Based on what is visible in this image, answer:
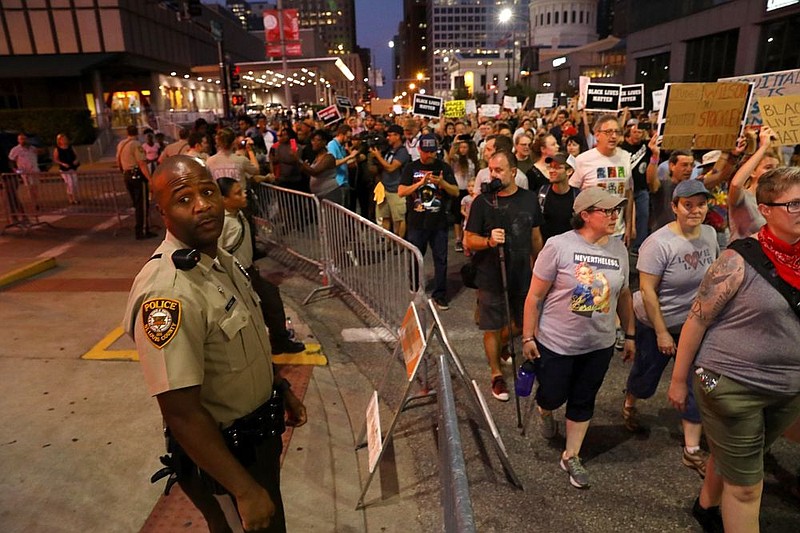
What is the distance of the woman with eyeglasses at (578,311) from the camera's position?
342cm

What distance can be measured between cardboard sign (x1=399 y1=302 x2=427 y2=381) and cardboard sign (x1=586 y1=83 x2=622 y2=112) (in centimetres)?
879

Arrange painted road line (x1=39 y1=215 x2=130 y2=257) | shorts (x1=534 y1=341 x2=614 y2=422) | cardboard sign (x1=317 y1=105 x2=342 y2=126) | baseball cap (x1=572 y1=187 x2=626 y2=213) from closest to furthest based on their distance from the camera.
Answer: baseball cap (x1=572 y1=187 x2=626 y2=213), shorts (x1=534 y1=341 x2=614 y2=422), painted road line (x1=39 y1=215 x2=130 y2=257), cardboard sign (x1=317 y1=105 x2=342 y2=126)

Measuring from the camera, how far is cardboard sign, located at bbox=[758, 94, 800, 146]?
4652mm

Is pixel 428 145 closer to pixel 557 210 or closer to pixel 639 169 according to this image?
pixel 557 210

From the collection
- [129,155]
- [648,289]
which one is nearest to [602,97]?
[648,289]

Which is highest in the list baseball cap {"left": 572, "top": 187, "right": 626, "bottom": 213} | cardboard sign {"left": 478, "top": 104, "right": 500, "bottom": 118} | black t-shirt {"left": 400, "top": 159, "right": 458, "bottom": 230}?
cardboard sign {"left": 478, "top": 104, "right": 500, "bottom": 118}

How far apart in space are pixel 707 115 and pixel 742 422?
371 cm

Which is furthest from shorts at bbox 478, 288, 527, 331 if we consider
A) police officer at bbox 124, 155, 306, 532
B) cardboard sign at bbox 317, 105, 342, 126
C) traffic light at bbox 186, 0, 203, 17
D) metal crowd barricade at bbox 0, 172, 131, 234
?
traffic light at bbox 186, 0, 203, 17

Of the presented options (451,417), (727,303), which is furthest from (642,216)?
(451,417)

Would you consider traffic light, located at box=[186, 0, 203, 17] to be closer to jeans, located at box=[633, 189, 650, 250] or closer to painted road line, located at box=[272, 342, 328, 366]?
jeans, located at box=[633, 189, 650, 250]

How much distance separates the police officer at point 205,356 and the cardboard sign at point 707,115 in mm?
4783

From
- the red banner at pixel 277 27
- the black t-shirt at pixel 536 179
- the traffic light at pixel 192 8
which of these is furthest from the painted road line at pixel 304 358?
the red banner at pixel 277 27

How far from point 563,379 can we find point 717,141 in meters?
3.25

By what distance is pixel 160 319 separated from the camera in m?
1.77
